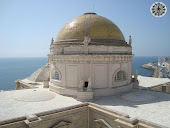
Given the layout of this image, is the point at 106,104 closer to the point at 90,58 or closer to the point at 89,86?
the point at 89,86

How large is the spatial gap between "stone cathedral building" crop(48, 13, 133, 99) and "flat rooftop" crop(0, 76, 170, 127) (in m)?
1.40

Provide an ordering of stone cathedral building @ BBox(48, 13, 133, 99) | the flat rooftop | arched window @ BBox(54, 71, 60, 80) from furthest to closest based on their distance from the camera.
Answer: arched window @ BBox(54, 71, 60, 80) < stone cathedral building @ BBox(48, 13, 133, 99) < the flat rooftop

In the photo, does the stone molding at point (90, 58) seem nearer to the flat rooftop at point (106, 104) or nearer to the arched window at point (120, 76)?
the arched window at point (120, 76)

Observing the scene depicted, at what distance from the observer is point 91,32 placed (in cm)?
1902

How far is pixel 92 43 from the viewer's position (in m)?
18.6

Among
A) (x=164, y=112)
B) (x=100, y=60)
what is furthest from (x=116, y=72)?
(x=164, y=112)

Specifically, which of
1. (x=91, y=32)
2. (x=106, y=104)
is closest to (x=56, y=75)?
(x=91, y=32)

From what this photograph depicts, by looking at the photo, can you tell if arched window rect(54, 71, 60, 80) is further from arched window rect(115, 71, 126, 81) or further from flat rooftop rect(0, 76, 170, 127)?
arched window rect(115, 71, 126, 81)

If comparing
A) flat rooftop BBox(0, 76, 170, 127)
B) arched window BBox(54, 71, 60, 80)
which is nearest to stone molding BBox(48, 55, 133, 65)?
arched window BBox(54, 71, 60, 80)

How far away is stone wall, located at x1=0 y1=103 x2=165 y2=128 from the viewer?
1107 centimetres

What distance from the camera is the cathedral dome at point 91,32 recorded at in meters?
19.0

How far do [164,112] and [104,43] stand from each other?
9.73 meters

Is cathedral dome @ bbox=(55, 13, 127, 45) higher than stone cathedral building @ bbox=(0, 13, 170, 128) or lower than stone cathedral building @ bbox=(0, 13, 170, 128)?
higher

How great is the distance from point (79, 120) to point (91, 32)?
10308 millimetres
